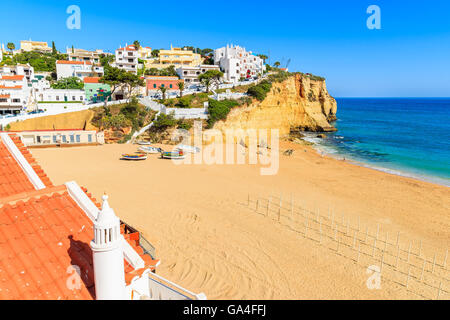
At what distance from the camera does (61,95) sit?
1860 inches

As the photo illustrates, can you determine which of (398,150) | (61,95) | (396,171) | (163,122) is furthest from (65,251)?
(61,95)

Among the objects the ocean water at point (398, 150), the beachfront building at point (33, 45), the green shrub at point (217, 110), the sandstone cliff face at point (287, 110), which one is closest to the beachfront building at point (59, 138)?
the green shrub at point (217, 110)

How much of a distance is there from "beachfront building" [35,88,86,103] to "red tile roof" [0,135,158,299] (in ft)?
151

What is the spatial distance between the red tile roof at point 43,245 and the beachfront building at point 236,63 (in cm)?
6245

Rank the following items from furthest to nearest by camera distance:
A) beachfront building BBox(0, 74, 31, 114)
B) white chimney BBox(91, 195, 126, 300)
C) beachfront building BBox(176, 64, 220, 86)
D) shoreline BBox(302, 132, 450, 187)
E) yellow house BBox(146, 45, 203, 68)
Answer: yellow house BBox(146, 45, 203, 68) < beachfront building BBox(176, 64, 220, 86) < beachfront building BBox(0, 74, 31, 114) < shoreline BBox(302, 132, 450, 187) < white chimney BBox(91, 195, 126, 300)

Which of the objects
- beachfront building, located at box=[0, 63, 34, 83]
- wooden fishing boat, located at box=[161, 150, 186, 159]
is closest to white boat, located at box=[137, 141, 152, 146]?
wooden fishing boat, located at box=[161, 150, 186, 159]

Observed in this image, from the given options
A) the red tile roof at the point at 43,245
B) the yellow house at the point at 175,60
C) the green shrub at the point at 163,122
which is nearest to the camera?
the red tile roof at the point at 43,245

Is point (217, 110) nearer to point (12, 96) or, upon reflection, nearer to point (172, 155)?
point (172, 155)

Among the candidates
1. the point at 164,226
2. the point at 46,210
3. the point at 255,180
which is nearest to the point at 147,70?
the point at 255,180

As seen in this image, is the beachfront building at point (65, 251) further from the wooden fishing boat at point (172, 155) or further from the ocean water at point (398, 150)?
the ocean water at point (398, 150)

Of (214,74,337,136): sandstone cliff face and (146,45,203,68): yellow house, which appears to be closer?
(214,74,337,136): sandstone cliff face

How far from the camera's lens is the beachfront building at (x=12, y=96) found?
41066 millimetres

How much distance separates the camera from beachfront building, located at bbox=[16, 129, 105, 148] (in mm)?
32094

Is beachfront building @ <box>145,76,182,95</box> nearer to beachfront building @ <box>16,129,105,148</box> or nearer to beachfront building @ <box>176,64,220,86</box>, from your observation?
beachfront building @ <box>176,64,220,86</box>
